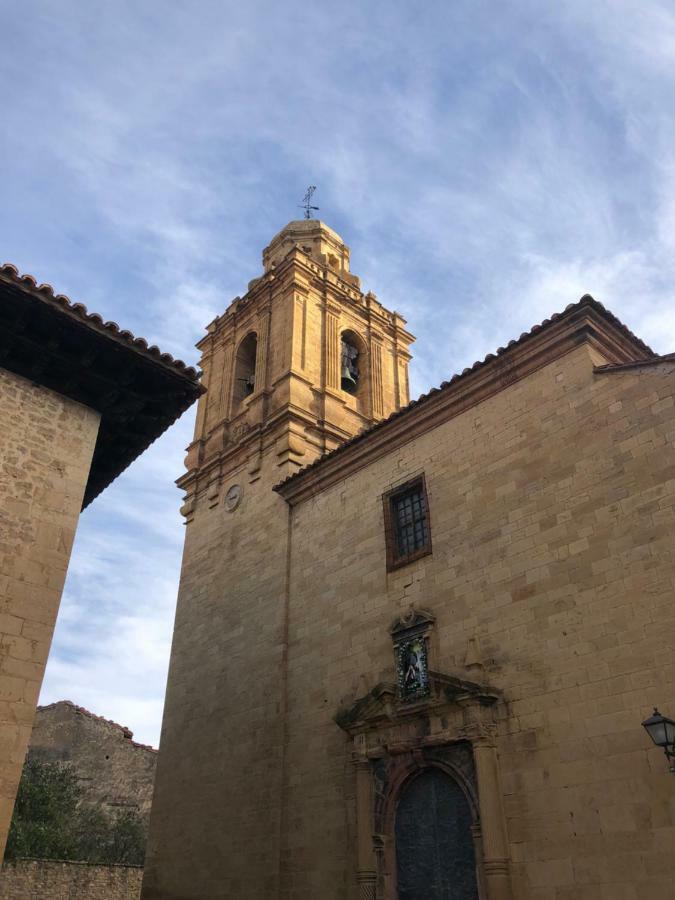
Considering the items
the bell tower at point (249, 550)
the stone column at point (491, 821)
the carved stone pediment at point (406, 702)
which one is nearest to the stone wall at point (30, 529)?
the carved stone pediment at point (406, 702)

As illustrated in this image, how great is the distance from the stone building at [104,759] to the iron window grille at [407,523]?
1947 centimetres

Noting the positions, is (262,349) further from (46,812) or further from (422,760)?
(46,812)

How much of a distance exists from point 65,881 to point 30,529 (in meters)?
17.3

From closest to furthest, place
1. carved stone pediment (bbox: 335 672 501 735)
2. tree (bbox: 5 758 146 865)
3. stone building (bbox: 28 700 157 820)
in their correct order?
carved stone pediment (bbox: 335 672 501 735) < tree (bbox: 5 758 146 865) < stone building (bbox: 28 700 157 820)

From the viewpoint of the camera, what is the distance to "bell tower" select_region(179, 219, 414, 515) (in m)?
17.3

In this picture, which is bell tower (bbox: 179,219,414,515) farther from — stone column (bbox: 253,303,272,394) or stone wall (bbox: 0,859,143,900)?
stone wall (bbox: 0,859,143,900)

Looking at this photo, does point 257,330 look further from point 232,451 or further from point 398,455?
point 398,455

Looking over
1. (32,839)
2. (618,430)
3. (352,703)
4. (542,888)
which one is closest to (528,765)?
(542,888)

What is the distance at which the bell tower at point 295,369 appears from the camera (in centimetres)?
1731

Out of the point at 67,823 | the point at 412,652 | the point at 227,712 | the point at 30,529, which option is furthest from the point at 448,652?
the point at 67,823

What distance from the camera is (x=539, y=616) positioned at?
9.70 m

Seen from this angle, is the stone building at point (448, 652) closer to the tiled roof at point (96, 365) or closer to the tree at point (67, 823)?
the tiled roof at point (96, 365)

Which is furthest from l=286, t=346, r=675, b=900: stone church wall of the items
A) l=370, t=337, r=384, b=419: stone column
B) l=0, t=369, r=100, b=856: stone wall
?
l=370, t=337, r=384, b=419: stone column

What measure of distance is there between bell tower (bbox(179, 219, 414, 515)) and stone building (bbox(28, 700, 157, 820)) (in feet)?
46.1
